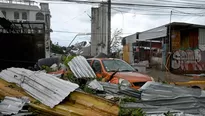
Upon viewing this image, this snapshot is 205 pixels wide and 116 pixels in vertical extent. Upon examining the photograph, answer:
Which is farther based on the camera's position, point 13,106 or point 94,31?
point 94,31

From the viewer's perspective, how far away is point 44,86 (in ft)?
21.8

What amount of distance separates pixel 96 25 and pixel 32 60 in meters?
18.1

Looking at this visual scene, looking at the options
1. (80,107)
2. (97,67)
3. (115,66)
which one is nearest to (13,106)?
(80,107)

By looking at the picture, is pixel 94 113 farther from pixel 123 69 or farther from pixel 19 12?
pixel 19 12

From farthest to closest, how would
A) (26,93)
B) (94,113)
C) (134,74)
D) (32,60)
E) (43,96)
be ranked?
(32,60)
(134,74)
(26,93)
(43,96)
(94,113)

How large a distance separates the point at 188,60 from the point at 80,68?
14572 mm

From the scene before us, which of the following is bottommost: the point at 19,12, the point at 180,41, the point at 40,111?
the point at 40,111

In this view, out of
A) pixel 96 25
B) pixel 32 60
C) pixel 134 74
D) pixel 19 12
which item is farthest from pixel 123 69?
pixel 19 12

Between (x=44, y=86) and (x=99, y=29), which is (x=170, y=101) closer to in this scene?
(x=44, y=86)

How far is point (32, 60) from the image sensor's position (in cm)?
1734

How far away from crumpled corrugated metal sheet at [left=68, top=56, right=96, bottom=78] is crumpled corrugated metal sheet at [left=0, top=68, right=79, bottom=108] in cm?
131

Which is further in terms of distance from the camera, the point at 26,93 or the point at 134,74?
the point at 134,74

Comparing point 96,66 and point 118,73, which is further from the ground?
point 96,66

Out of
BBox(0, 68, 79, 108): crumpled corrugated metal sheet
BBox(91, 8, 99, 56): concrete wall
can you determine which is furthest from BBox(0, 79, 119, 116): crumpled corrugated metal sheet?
BBox(91, 8, 99, 56): concrete wall
